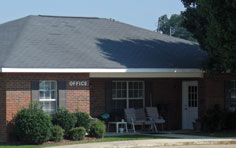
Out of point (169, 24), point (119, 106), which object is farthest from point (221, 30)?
point (169, 24)

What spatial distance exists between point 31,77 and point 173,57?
7.07 m

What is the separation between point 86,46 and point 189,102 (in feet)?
18.7

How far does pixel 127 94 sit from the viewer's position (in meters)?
23.4

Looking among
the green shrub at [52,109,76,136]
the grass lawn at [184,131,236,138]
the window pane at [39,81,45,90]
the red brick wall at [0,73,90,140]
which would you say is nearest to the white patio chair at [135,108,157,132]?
the grass lawn at [184,131,236,138]

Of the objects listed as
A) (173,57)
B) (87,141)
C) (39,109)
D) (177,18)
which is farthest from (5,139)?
(177,18)

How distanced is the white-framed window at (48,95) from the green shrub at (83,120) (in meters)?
1.00

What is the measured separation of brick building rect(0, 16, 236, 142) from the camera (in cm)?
1927

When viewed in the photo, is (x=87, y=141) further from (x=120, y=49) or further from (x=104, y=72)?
(x=120, y=49)

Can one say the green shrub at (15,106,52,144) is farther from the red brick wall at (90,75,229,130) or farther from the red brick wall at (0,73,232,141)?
the red brick wall at (90,75,229,130)

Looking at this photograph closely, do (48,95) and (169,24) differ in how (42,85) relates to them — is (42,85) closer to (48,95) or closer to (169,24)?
(48,95)

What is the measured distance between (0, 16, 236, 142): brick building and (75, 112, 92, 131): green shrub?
550 millimetres

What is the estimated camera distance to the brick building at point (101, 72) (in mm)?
19266

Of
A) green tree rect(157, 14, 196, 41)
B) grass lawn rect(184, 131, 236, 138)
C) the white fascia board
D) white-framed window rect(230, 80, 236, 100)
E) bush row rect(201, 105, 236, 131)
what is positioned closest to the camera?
the white fascia board

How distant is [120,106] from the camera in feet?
76.2
